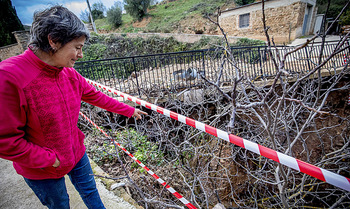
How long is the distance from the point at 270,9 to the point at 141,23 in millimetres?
20304

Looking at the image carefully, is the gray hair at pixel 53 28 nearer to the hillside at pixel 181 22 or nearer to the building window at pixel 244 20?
the hillside at pixel 181 22

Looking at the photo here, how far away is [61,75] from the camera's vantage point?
129 cm

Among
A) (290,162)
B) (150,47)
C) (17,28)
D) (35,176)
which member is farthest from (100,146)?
(17,28)

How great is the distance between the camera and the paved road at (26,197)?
2209 mm

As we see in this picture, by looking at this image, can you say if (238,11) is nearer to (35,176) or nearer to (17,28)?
(35,176)

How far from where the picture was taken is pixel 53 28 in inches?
41.4

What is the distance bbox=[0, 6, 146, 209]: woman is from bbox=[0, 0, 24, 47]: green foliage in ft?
77.0

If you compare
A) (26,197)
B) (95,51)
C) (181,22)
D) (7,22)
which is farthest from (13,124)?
(7,22)

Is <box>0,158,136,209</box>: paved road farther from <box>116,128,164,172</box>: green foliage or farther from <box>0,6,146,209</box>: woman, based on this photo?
<box>116,128,164,172</box>: green foliage

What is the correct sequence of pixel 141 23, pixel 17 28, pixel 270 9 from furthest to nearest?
pixel 141 23 < pixel 17 28 < pixel 270 9

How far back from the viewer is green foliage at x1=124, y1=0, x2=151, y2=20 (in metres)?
28.1

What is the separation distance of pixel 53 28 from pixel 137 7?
32086mm

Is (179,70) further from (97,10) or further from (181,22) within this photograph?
(97,10)

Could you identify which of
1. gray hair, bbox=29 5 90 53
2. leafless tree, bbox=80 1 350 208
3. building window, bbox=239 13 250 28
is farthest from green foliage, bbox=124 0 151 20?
gray hair, bbox=29 5 90 53
